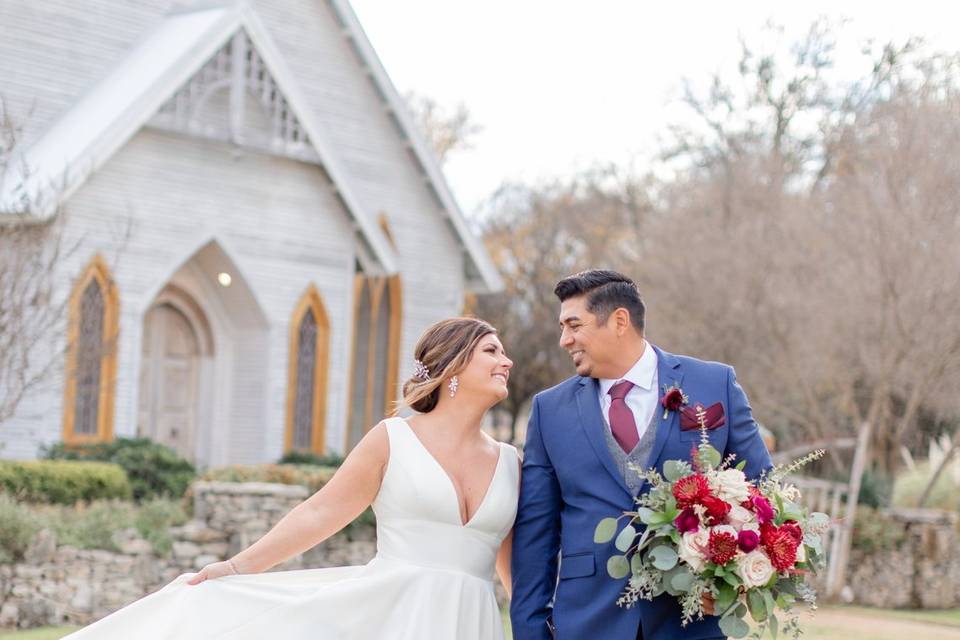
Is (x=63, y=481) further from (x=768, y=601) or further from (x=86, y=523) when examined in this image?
(x=768, y=601)

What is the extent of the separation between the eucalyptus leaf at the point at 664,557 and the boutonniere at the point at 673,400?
587 mm

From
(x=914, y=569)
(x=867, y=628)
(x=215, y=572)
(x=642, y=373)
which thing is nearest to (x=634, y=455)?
(x=642, y=373)

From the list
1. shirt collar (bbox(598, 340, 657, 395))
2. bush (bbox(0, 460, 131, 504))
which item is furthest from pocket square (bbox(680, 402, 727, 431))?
bush (bbox(0, 460, 131, 504))

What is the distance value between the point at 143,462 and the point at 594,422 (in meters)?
12.3

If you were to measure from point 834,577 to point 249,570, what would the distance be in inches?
514

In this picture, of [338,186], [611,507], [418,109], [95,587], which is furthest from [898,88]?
[418,109]

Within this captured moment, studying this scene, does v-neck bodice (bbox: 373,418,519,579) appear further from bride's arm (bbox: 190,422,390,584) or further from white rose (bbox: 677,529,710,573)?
white rose (bbox: 677,529,710,573)

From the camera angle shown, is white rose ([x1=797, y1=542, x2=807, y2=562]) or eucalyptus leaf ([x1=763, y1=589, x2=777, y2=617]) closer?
eucalyptus leaf ([x1=763, y1=589, x2=777, y2=617])

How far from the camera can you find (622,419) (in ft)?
17.4

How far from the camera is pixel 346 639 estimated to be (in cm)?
534

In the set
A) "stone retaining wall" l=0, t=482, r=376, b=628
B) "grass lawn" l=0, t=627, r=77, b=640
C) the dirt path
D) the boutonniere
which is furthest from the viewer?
the dirt path

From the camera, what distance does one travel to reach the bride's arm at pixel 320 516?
5496 mm

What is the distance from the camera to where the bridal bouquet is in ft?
15.5

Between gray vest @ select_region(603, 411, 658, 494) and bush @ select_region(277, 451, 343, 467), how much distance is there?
46.4 ft
